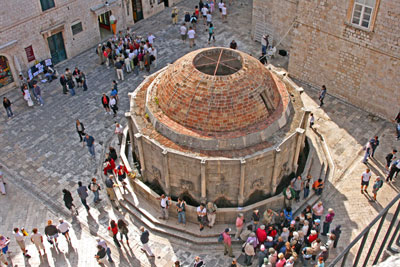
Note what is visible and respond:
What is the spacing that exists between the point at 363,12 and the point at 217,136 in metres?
11.1

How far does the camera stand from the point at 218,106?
1839 centimetres

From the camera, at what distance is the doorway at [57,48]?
29.2 meters

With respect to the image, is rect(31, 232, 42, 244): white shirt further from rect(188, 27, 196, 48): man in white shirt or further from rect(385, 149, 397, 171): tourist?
rect(188, 27, 196, 48): man in white shirt

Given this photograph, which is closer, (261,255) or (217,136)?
(261,255)

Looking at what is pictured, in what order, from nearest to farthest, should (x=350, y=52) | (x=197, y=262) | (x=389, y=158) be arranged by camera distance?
(x=197, y=262)
(x=389, y=158)
(x=350, y=52)

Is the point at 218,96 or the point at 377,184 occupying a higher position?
the point at 218,96

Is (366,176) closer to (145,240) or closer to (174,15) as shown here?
(145,240)

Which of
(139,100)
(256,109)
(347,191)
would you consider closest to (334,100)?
(347,191)

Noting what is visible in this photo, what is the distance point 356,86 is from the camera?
83.5 feet

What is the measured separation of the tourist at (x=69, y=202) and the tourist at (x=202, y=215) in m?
5.73

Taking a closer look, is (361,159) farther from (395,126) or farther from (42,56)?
(42,56)

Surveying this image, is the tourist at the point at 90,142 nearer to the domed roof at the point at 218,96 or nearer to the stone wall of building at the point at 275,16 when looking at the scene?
the domed roof at the point at 218,96

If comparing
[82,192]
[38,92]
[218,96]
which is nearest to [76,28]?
[38,92]

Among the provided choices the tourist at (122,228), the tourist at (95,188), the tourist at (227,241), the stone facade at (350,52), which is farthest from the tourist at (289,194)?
the stone facade at (350,52)
